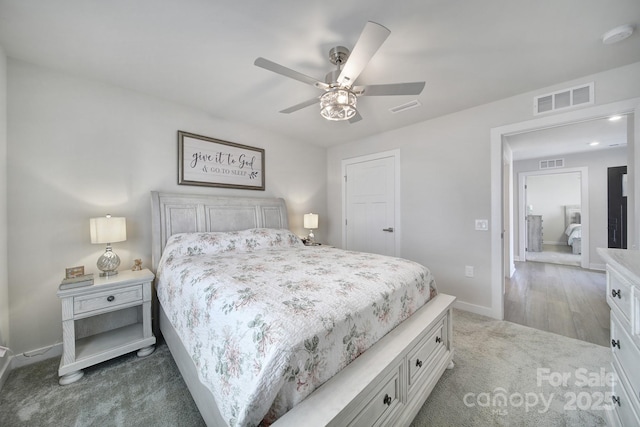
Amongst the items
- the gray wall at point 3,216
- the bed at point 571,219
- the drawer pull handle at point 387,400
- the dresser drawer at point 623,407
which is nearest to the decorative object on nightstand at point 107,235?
the gray wall at point 3,216

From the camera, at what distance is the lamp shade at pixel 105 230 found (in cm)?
201

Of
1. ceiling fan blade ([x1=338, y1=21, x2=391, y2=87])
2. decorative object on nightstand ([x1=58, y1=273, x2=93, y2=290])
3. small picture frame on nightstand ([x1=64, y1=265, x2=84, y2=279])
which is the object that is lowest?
decorative object on nightstand ([x1=58, y1=273, x2=93, y2=290])

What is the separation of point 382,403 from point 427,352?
59 cm

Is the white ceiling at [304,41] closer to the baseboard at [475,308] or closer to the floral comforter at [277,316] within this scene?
the floral comforter at [277,316]

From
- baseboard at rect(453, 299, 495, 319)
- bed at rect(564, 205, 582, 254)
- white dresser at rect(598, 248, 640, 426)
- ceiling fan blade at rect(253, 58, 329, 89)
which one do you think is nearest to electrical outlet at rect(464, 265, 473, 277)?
baseboard at rect(453, 299, 495, 319)

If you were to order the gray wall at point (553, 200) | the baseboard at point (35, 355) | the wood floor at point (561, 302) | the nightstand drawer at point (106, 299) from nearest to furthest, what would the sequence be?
the nightstand drawer at point (106, 299)
the baseboard at point (35, 355)
the wood floor at point (561, 302)
the gray wall at point (553, 200)

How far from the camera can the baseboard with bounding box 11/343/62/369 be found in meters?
1.90

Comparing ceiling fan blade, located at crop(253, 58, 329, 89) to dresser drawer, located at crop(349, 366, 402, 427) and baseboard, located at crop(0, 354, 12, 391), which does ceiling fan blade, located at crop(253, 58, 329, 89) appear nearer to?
dresser drawer, located at crop(349, 366, 402, 427)

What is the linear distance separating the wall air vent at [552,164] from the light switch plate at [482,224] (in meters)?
4.17

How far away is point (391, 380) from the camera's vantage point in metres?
1.23

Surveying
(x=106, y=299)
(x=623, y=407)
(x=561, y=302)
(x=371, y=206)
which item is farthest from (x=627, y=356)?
(x=106, y=299)

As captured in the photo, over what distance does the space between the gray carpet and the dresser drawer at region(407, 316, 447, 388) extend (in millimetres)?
212

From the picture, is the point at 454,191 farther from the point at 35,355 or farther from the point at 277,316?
the point at 35,355

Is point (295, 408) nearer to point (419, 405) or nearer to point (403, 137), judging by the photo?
point (419, 405)
